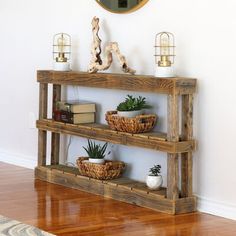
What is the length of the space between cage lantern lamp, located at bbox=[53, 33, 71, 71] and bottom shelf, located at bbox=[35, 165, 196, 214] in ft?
2.30

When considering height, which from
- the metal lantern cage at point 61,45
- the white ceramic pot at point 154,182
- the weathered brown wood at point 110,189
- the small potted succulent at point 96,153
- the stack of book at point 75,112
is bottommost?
the weathered brown wood at point 110,189

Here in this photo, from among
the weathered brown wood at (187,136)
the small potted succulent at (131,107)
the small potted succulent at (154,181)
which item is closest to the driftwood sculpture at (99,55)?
the small potted succulent at (131,107)

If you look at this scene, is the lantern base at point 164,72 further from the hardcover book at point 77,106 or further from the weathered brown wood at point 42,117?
the weathered brown wood at point 42,117

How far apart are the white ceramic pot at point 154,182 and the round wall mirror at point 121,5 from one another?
3.52 feet

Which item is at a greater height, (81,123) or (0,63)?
(0,63)

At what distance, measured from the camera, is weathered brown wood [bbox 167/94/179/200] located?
3.90 metres

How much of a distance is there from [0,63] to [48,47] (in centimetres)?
72

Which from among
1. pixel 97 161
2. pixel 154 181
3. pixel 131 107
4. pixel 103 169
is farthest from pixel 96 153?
pixel 154 181

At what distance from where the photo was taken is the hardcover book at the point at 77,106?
4.61 m

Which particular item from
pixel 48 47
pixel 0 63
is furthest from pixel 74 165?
pixel 0 63

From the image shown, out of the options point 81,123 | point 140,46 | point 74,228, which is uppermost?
point 140,46

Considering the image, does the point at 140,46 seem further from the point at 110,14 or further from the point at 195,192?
the point at 195,192

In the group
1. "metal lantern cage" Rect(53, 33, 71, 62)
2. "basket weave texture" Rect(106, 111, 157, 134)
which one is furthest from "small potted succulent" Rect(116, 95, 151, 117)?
"metal lantern cage" Rect(53, 33, 71, 62)

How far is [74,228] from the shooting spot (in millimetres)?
3559
